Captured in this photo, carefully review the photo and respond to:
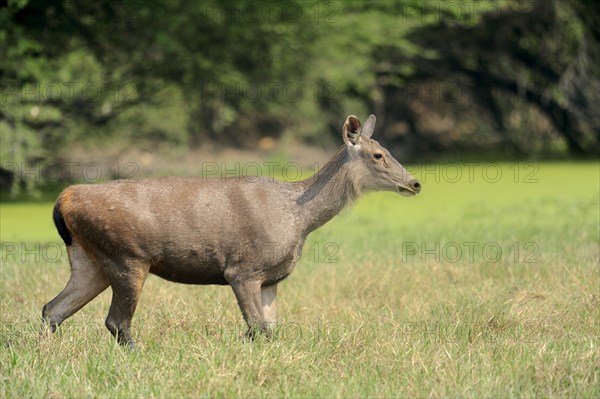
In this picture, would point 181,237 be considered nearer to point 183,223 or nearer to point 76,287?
point 183,223

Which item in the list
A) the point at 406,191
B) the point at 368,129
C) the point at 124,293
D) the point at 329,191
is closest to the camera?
the point at 124,293

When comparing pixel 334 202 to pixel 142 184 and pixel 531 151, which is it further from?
pixel 531 151

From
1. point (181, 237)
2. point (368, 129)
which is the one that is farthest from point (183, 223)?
point (368, 129)

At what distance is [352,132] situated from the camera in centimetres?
812

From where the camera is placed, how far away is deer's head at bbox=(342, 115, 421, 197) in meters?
8.10

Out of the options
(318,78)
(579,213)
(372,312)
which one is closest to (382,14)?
(318,78)

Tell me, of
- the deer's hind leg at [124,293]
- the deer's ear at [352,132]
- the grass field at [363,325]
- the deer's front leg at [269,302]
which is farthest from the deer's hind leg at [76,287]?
the deer's ear at [352,132]

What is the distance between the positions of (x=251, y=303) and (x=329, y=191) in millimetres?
1146

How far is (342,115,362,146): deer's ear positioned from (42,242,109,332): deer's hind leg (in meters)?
2.13

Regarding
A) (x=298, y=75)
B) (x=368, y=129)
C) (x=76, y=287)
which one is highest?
(x=368, y=129)

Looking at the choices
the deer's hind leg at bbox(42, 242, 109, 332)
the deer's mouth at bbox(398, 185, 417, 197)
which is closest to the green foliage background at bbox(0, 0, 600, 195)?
the deer's hind leg at bbox(42, 242, 109, 332)

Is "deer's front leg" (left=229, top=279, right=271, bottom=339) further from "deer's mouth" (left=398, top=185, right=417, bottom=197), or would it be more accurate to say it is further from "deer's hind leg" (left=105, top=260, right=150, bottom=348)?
"deer's mouth" (left=398, top=185, right=417, bottom=197)

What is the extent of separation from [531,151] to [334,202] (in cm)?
1583

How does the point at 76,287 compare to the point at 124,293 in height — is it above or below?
below
